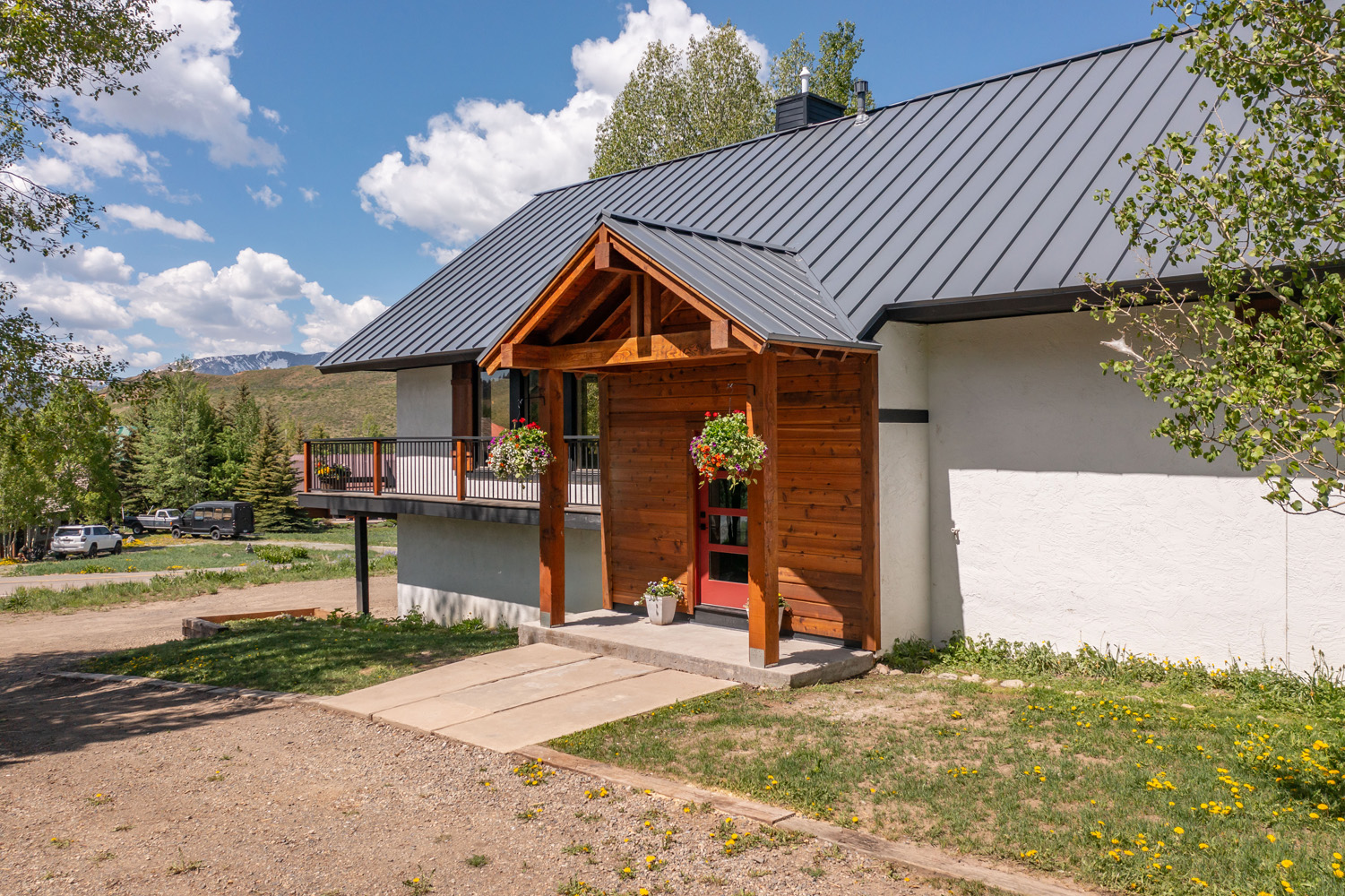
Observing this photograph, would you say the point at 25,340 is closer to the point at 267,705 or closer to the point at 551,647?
the point at 267,705

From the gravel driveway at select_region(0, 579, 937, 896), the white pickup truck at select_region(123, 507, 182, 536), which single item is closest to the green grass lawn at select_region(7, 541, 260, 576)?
the white pickup truck at select_region(123, 507, 182, 536)

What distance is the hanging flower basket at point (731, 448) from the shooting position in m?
8.44

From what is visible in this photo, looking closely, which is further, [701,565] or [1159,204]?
[701,565]

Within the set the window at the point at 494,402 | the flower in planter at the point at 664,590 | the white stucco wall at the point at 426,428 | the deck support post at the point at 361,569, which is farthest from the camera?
the deck support post at the point at 361,569

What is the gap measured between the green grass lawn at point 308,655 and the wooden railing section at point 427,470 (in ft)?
7.40

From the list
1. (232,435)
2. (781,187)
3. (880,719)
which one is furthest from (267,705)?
(232,435)

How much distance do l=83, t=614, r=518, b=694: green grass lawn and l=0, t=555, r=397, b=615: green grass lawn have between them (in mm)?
11448

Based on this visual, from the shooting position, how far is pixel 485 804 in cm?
609

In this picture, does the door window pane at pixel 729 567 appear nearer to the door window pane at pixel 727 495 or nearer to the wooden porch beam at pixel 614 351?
the door window pane at pixel 727 495

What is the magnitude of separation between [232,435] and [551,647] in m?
56.0

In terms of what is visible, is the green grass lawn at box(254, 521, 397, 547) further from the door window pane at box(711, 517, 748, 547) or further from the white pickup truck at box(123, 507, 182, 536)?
the door window pane at box(711, 517, 748, 547)

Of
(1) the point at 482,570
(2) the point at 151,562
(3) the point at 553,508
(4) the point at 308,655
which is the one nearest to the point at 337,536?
(2) the point at 151,562

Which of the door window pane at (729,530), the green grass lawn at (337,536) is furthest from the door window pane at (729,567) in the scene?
the green grass lawn at (337,536)

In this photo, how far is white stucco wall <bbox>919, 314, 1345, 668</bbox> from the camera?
8.23 m
